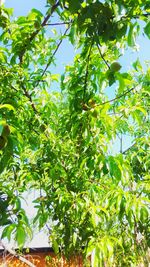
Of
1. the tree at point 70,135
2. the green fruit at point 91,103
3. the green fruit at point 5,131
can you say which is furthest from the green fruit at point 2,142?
the green fruit at point 91,103

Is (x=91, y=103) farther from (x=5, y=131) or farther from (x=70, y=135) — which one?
(x=5, y=131)

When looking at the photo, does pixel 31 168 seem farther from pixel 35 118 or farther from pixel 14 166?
pixel 35 118

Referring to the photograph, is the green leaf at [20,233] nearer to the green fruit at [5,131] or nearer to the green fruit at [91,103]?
the green fruit at [5,131]

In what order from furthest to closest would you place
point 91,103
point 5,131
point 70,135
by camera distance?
point 70,135, point 91,103, point 5,131

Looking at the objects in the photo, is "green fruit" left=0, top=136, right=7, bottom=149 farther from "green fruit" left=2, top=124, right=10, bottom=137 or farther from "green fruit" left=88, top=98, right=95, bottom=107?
"green fruit" left=88, top=98, right=95, bottom=107

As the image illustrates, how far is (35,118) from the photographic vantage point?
2.66m

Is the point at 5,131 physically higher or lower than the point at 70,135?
lower

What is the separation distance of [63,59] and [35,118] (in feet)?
2.12

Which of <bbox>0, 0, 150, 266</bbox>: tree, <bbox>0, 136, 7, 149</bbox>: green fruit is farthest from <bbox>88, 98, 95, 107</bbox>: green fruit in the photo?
<bbox>0, 136, 7, 149</bbox>: green fruit

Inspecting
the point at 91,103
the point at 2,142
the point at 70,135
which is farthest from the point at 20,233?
the point at 70,135

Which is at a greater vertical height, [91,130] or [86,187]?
[91,130]

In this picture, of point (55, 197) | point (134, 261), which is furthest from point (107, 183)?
point (134, 261)

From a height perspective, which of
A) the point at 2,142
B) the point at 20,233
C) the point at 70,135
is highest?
the point at 70,135

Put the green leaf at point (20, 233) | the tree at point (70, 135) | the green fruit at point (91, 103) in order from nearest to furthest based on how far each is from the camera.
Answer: the green leaf at point (20, 233)
the tree at point (70, 135)
the green fruit at point (91, 103)
